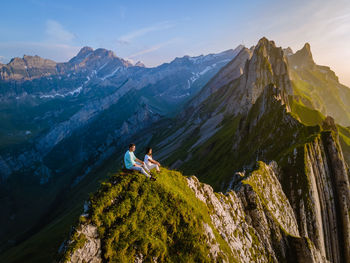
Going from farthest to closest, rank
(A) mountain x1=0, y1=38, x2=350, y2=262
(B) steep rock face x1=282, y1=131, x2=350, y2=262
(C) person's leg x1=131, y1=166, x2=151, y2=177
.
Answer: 1. (B) steep rock face x1=282, y1=131, x2=350, y2=262
2. (C) person's leg x1=131, y1=166, x2=151, y2=177
3. (A) mountain x1=0, y1=38, x2=350, y2=262

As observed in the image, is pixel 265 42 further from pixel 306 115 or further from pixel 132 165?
pixel 132 165

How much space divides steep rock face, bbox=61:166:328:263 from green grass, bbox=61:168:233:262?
193 mm

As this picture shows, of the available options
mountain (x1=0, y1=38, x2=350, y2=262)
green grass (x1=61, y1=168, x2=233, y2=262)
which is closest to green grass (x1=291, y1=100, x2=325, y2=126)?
mountain (x1=0, y1=38, x2=350, y2=262)

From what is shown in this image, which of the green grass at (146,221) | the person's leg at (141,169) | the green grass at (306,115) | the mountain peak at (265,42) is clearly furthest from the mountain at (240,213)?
the mountain peak at (265,42)

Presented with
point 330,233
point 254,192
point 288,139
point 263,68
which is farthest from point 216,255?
point 263,68

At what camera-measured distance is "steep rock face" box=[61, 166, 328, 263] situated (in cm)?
1307

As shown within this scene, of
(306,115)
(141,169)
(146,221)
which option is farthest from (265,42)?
(146,221)

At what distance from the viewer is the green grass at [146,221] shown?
534 inches

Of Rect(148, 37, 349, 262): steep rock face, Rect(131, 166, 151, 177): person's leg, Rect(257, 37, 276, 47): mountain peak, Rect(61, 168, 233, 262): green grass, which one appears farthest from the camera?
Rect(257, 37, 276, 47): mountain peak

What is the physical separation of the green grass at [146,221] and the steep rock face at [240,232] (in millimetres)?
193

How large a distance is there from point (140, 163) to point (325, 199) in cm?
4024

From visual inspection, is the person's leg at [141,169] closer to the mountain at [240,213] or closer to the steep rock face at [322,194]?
the mountain at [240,213]

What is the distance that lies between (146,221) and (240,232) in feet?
39.8

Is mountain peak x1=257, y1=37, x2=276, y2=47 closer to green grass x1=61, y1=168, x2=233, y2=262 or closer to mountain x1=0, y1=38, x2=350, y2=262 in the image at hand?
mountain x1=0, y1=38, x2=350, y2=262
